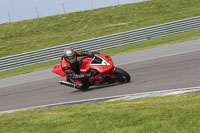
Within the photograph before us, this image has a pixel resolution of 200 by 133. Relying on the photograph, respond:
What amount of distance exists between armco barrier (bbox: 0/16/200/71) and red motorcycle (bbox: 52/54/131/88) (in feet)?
34.2

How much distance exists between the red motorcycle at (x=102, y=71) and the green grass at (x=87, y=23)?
15869 millimetres

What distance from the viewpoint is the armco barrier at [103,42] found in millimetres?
21172

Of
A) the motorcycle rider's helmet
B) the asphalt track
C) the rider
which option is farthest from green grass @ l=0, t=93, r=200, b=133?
the rider

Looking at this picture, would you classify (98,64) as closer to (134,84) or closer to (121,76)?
(121,76)

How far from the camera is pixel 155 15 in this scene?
31781 millimetres

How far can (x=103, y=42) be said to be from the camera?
22.5m

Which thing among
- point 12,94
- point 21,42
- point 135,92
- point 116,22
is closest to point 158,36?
point 116,22

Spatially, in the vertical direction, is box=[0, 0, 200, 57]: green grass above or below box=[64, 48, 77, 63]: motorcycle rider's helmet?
below

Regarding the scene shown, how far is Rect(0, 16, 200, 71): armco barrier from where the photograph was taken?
21172 millimetres

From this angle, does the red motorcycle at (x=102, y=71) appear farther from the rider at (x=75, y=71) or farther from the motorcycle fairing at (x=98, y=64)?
the rider at (x=75, y=71)

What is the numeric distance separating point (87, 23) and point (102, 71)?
2115 centimetres

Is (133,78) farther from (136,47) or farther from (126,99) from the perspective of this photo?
(136,47)

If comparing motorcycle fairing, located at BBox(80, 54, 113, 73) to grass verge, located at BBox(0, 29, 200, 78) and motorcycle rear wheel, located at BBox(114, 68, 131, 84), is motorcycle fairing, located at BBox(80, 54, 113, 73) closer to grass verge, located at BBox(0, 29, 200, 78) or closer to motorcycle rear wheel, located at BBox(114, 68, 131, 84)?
motorcycle rear wheel, located at BBox(114, 68, 131, 84)

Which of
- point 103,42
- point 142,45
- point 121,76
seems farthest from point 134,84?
point 103,42
